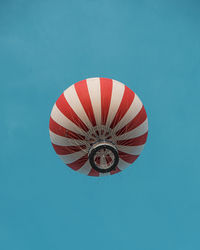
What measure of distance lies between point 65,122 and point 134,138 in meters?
3.02

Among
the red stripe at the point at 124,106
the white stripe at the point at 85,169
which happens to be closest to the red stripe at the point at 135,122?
the red stripe at the point at 124,106

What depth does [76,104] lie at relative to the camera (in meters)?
8.97

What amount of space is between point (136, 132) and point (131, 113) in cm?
93

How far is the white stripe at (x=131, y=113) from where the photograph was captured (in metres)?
8.92

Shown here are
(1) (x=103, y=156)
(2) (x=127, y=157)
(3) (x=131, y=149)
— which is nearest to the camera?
(1) (x=103, y=156)

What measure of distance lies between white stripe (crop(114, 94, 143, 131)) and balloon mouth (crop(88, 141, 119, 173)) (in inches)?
32.1

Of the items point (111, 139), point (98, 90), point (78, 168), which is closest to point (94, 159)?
point (111, 139)

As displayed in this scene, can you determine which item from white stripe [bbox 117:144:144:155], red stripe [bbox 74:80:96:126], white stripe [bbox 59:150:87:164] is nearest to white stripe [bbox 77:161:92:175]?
white stripe [bbox 59:150:87:164]

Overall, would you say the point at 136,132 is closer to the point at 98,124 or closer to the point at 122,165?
the point at 98,124

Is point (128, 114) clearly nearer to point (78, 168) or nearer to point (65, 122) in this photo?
point (65, 122)

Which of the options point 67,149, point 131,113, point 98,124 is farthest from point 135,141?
point 67,149

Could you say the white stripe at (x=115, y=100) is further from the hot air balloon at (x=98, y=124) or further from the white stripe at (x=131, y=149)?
the white stripe at (x=131, y=149)

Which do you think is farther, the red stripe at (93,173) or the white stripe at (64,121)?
the red stripe at (93,173)

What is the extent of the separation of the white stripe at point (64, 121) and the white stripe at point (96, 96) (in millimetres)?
843
